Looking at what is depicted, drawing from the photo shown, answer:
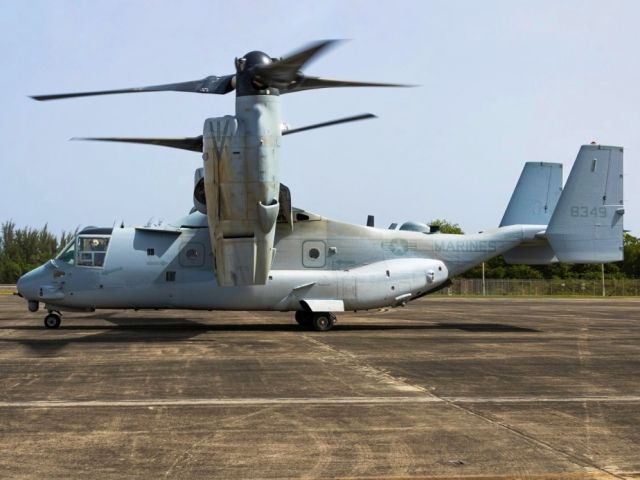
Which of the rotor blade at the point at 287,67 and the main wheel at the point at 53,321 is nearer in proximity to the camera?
the rotor blade at the point at 287,67

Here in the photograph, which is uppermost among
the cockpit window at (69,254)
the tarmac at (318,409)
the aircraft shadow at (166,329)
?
the cockpit window at (69,254)

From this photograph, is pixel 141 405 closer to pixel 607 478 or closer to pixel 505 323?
pixel 607 478

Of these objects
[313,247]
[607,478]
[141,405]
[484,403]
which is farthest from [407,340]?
[607,478]

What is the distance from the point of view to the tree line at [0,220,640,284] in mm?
96375

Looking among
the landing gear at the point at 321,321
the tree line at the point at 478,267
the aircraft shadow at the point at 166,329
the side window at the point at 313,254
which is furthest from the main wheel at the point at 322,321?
the tree line at the point at 478,267

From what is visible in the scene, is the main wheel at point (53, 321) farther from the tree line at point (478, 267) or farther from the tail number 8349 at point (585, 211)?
the tree line at point (478, 267)

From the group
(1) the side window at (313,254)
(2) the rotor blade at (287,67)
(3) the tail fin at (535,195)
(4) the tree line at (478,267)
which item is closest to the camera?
(2) the rotor blade at (287,67)

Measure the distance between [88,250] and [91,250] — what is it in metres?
0.10

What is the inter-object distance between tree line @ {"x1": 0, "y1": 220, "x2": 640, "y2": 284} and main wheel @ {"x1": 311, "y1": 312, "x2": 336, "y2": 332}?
2535 inches

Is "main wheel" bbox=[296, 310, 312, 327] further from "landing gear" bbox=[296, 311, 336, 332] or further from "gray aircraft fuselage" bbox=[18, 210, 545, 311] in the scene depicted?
"gray aircraft fuselage" bbox=[18, 210, 545, 311]

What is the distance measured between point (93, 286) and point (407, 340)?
10374 millimetres

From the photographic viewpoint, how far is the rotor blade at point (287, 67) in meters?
16.8

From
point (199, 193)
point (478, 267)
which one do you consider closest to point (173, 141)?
point (199, 193)

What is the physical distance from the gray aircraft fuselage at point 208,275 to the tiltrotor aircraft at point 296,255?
0.03m
